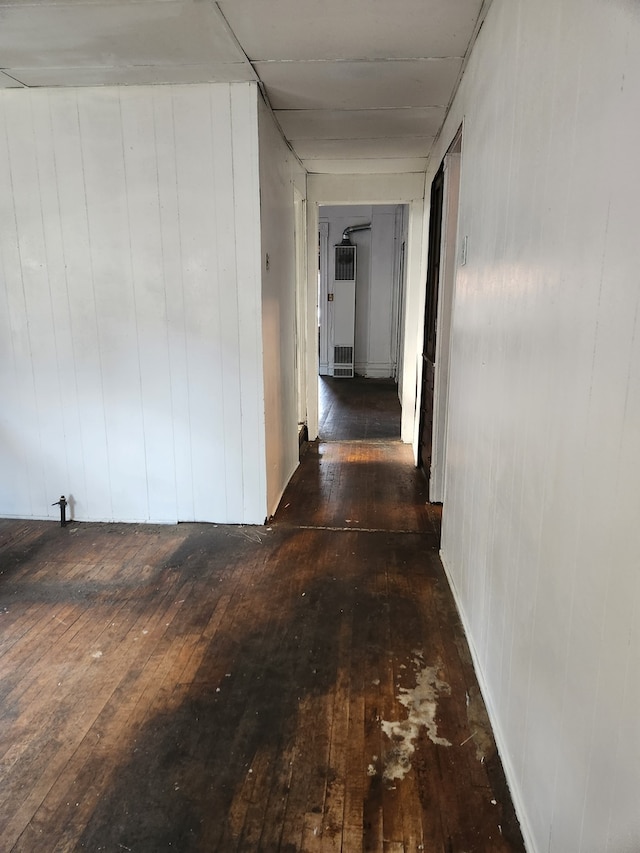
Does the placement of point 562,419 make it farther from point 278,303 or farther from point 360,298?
Answer: point 360,298

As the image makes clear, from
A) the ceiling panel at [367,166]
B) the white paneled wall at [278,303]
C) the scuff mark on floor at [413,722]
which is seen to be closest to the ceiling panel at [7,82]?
the white paneled wall at [278,303]

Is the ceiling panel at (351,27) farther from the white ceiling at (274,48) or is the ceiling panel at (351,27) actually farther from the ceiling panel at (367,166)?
the ceiling panel at (367,166)

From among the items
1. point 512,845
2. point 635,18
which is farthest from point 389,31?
point 512,845

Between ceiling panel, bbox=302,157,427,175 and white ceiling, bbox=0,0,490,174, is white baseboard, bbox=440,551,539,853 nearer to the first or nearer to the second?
white ceiling, bbox=0,0,490,174

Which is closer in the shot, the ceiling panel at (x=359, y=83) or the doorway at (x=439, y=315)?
the ceiling panel at (x=359, y=83)

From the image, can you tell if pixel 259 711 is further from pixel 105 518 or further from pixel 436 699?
pixel 105 518

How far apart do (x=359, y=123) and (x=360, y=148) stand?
25.8 inches

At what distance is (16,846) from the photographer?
1.49 m

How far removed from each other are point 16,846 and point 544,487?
1668mm

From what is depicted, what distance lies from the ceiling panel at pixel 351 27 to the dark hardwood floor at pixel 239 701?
2516 millimetres

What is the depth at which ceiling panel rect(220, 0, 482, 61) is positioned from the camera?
7.20 feet

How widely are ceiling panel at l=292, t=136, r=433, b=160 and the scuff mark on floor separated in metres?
3.57

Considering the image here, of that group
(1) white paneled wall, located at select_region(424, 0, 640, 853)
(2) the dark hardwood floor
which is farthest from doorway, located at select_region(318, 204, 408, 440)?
(1) white paneled wall, located at select_region(424, 0, 640, 853)

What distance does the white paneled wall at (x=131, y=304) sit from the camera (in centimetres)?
316
